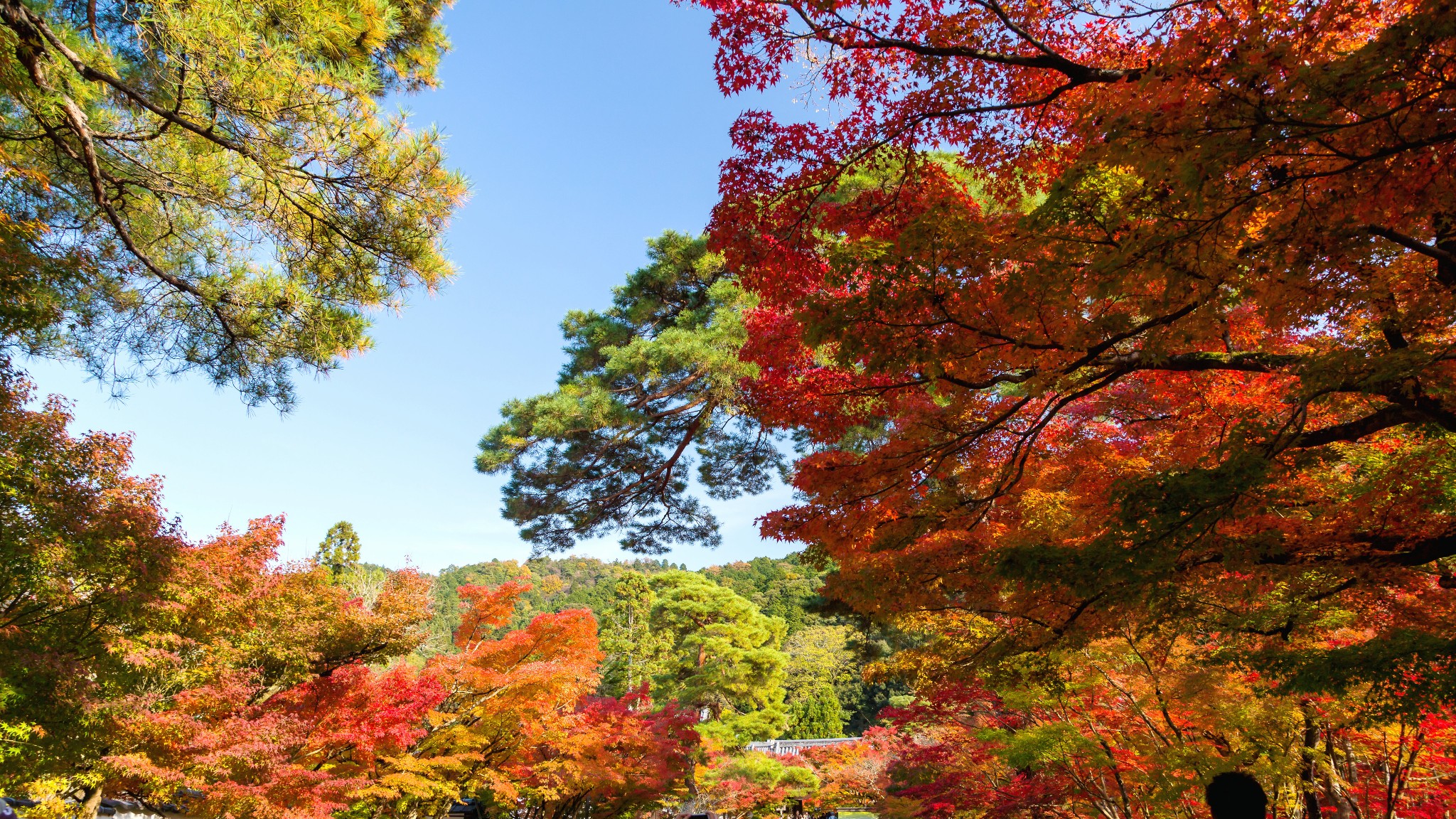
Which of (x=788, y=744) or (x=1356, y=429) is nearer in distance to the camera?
(x=1356, y=429)

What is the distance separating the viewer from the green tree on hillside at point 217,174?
3.99 meters

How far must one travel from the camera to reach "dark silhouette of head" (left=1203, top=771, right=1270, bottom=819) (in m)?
2.47

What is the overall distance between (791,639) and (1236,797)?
29.6 meters

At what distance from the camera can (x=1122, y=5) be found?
3.83m

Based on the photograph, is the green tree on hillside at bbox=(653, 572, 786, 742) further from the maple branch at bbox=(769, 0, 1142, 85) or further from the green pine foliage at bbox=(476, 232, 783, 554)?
the maple branch at bbox=(769, 0, 1142, 85)

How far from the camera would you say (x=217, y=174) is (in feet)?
15.5

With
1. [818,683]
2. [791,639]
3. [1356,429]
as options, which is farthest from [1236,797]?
[791,639]

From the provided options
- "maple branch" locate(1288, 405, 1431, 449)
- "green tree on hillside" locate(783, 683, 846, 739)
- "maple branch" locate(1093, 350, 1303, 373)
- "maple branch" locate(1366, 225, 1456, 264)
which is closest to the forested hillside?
"green tree on hillside" locate(783, 683, 846, 739)

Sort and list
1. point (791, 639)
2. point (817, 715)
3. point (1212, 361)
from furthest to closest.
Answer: point (791, 639), point (817, 715), point (1212, 361)

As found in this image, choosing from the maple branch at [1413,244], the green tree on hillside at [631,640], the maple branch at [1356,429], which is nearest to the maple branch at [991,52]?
the maple branch at [1413,244]

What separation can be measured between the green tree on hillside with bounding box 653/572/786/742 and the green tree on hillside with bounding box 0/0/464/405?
46.8ft

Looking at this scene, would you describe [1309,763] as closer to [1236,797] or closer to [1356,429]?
[1356,429]

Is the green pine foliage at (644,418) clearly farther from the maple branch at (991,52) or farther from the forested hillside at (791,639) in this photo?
the maple branch at (991,52)

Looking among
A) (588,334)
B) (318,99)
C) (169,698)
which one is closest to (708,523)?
(588,334)
